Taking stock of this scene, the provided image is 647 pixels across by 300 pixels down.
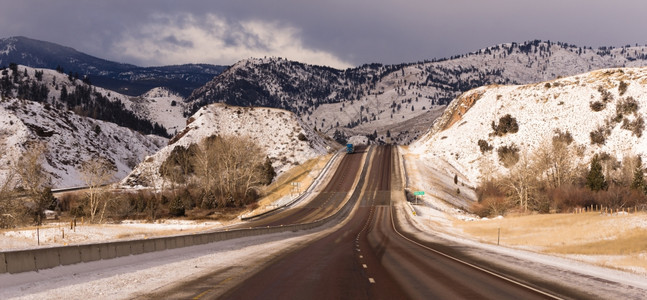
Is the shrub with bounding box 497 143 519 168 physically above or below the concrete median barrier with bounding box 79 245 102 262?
above

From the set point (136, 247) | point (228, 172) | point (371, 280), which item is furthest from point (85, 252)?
point (228, 172)

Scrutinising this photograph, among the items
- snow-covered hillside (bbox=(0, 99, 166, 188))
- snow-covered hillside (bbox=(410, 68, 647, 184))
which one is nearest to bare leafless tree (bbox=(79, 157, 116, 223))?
snow-covered hillside (bbox=(0, 99, 166, 188))

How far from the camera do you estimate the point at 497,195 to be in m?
91.6

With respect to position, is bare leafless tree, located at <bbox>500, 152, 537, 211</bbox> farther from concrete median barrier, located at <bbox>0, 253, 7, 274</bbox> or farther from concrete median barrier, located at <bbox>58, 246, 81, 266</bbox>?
concrete median barrier, located at <bbox>0, 253, 7, 274</bbox>

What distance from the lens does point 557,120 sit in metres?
112

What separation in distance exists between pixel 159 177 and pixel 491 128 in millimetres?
89446

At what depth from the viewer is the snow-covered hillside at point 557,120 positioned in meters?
99.0

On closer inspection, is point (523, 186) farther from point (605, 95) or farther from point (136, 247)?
point (136, 247)

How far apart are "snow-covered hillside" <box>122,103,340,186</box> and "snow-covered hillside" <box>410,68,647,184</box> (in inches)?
1279

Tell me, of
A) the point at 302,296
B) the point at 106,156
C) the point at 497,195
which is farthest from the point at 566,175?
the point at 106,156

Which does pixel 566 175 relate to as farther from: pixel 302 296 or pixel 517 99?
pixel 302 296

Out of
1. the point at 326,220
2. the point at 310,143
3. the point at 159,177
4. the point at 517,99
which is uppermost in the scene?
the point at 517,99

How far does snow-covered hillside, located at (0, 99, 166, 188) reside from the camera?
12788 cm

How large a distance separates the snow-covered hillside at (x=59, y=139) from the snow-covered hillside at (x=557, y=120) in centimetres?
10299
